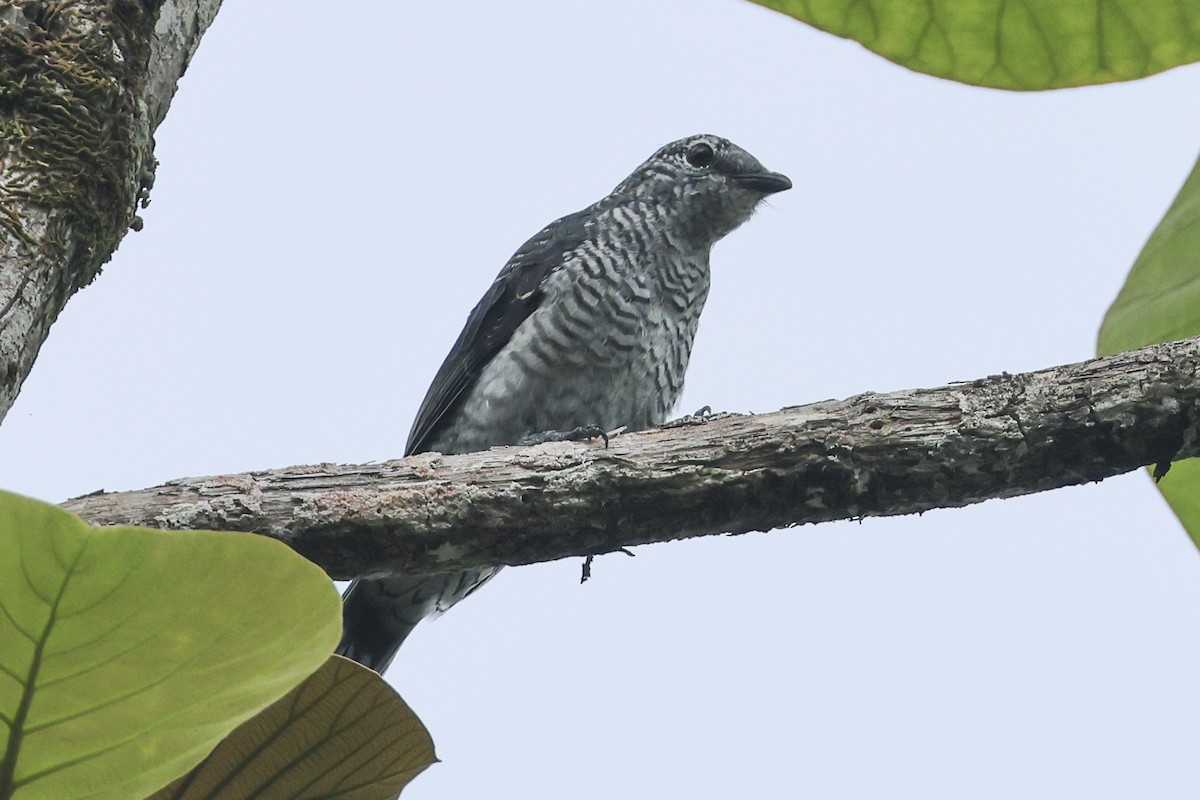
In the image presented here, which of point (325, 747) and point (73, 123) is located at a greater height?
point (73, 123)

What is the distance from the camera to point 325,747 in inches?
44.9

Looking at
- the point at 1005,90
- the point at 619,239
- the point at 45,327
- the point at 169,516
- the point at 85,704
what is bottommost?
the point at 85,704

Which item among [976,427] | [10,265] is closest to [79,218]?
[10,265]

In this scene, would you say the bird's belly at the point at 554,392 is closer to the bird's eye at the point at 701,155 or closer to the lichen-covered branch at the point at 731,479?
the bird's eye at the point at 701,155

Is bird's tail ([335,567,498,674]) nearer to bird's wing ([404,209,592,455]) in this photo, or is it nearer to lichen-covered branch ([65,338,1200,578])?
bird's wing ([404,209,592,455])

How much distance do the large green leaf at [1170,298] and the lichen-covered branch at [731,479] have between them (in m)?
0.30

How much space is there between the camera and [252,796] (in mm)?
1138

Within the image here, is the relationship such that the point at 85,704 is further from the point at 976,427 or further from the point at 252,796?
the point at 976,427

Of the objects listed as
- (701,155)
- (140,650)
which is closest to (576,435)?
(701,155)

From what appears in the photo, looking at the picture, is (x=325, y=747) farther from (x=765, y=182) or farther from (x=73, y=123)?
(x=765, y=182)

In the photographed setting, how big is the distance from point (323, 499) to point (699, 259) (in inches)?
112

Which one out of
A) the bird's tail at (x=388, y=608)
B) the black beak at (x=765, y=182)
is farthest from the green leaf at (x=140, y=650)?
the black beak at (x=765, y=182)

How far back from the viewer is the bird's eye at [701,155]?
4797 mm

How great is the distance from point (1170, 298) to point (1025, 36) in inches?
17.2
